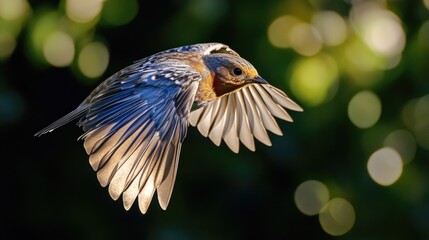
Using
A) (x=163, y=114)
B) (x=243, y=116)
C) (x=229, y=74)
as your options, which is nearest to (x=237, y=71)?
(x=229, y=74)

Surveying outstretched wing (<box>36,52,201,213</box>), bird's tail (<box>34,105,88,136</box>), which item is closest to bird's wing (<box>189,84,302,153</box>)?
outstretched wing (<box>36,52,201,213</box>)

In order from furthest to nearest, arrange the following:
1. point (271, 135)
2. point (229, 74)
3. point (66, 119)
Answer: point (271, 135) < point (229, 74) < point (66, 119)

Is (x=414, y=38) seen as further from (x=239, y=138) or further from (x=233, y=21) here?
(x=239, y=138)

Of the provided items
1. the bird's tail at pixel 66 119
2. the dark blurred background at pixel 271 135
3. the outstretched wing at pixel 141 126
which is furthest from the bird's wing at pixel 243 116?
the dark blurred background at pixel 271 135

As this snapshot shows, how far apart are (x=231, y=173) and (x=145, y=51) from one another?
777mm

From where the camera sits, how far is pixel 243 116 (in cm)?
594

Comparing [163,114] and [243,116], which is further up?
[163,114]

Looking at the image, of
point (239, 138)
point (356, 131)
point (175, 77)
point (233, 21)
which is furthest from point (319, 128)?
point (175, 77)

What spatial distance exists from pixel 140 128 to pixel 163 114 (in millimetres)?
121

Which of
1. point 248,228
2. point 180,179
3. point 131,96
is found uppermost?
point 131,96

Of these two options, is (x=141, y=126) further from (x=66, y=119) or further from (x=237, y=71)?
(x=237, y=71)

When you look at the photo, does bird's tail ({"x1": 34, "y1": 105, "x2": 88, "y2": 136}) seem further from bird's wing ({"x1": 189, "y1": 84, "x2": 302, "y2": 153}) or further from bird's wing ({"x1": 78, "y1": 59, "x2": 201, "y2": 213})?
bird's wing ({"x1": 189, "y1": 84, "x2": 302, "y2": 153})

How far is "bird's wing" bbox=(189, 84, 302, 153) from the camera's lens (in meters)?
5.87

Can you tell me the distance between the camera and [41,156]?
767 cm
